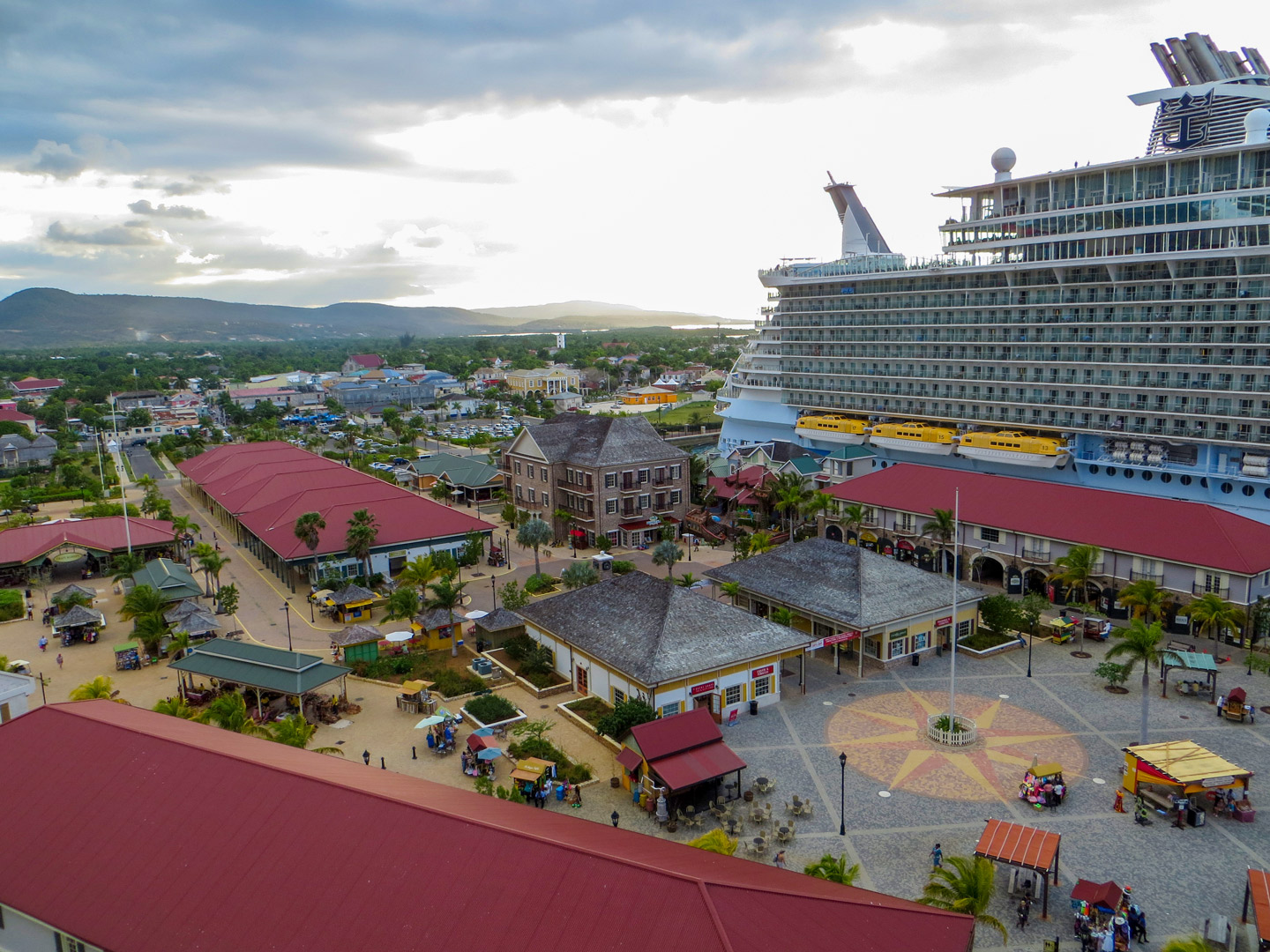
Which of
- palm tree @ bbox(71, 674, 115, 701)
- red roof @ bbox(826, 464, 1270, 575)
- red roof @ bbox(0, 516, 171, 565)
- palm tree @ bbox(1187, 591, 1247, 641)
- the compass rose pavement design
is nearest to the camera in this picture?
the compass rose pavement design

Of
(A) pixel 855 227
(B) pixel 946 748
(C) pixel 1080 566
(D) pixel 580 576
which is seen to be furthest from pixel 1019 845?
(A) pixel 855 227

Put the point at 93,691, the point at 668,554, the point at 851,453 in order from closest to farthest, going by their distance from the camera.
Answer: the point at 93,691
the point at 668,554
the point at 851,453

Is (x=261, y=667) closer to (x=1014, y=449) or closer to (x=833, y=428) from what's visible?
(x=1014, y=449)

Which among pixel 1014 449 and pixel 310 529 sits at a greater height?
pixel 1014 449

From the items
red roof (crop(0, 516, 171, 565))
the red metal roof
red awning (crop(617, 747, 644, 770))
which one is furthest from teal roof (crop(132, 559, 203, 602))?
the red metal roof

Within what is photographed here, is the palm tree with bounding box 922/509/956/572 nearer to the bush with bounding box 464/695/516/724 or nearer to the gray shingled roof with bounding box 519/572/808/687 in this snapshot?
the gray shingled roof with bounding box 519/572/808/687

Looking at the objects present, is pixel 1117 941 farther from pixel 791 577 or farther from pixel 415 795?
pixel 791 577

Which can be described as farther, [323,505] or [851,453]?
[851,453]
